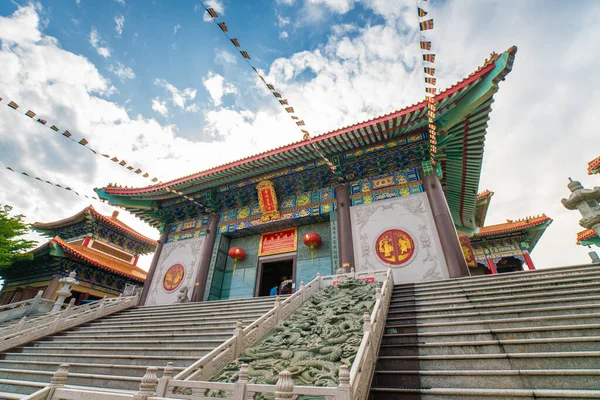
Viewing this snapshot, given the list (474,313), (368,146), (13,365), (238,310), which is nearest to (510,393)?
(474,313)

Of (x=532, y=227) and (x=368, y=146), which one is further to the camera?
(x=532, y=227)

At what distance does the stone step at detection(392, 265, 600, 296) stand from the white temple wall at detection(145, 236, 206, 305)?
8959 mm

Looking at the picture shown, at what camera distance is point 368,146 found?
10.9m

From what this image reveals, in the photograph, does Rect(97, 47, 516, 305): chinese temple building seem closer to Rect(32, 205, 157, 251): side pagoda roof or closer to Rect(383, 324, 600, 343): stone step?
Rect(383, 324, 600, 343): stone step

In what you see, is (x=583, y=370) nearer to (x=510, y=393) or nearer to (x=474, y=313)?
(x=510, y=393)

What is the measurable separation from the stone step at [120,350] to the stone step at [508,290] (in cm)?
450

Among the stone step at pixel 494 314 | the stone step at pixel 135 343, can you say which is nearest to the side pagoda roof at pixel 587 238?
the stone step at pixel 494 314

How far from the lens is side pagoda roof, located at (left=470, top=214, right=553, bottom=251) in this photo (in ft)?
52.2

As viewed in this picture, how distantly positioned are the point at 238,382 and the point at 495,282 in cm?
612

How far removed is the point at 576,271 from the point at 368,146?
22.5 ft

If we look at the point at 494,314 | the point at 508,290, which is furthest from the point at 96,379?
the point at 508,290

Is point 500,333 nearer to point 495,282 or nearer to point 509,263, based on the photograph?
point 495,282

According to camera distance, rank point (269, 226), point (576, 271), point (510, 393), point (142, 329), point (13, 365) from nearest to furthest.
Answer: point (510, 393) → point (576, 271) → point (13, 365) → point (142, 329) → point (269, 226)

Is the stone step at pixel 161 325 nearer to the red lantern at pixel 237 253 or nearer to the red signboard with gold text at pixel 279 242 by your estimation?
the red lantern at pixel 237 253
